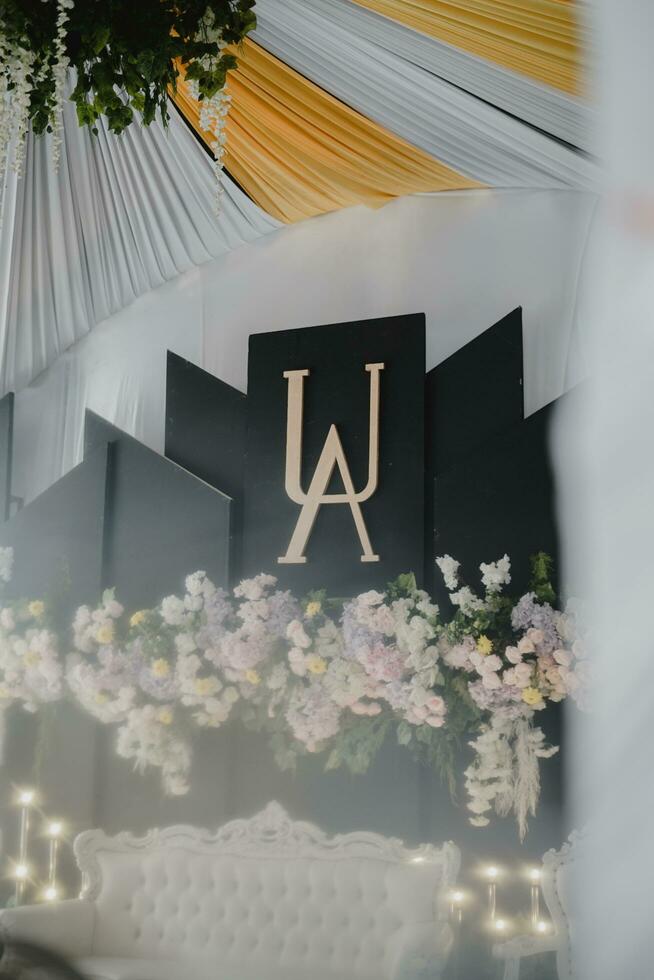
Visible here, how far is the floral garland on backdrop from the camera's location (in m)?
4.27

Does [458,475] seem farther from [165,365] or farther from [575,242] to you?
[165,365]

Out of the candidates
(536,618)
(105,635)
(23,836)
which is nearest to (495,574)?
(536,618)

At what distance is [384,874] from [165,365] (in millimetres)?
3111

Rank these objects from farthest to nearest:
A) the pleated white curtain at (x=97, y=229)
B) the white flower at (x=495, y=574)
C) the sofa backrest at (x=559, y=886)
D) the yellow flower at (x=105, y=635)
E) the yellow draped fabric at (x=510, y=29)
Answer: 1. the yellow flower at (x=105, y=635)
2. the pleated white curtain at (x=97, y=229)
3. the white flower at (x=495, y=574)
4. the sofa backrest at (x=559, y=886)
5. the yellow draped fabric at (x=510, y=29)

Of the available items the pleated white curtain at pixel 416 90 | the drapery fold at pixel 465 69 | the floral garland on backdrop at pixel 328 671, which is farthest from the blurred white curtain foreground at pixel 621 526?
the floral garland on backdrop at pixel 328 671

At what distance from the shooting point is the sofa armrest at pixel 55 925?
455 cm

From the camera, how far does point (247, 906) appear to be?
15.6ft

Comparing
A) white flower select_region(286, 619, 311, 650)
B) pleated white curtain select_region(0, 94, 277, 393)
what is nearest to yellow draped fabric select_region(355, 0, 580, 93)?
pleated white curtain select_region(0, 94, 277, 393)

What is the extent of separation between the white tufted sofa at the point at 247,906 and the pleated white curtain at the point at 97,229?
9.64 ft

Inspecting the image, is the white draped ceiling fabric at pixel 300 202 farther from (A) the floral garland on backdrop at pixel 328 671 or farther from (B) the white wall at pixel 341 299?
(A) the floral garland on backdrop at pixel 328 671

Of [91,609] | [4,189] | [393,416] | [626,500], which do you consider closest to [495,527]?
[393,416]

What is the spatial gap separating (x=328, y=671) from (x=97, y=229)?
2612 millimetres

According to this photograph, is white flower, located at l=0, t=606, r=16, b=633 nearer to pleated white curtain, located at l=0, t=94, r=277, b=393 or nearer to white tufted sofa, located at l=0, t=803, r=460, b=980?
white tufted sofa, located at l=0, t=803, r=460, b=980

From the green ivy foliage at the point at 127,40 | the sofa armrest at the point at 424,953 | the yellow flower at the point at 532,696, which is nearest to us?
the green ivy foliage at the point at 127,40
